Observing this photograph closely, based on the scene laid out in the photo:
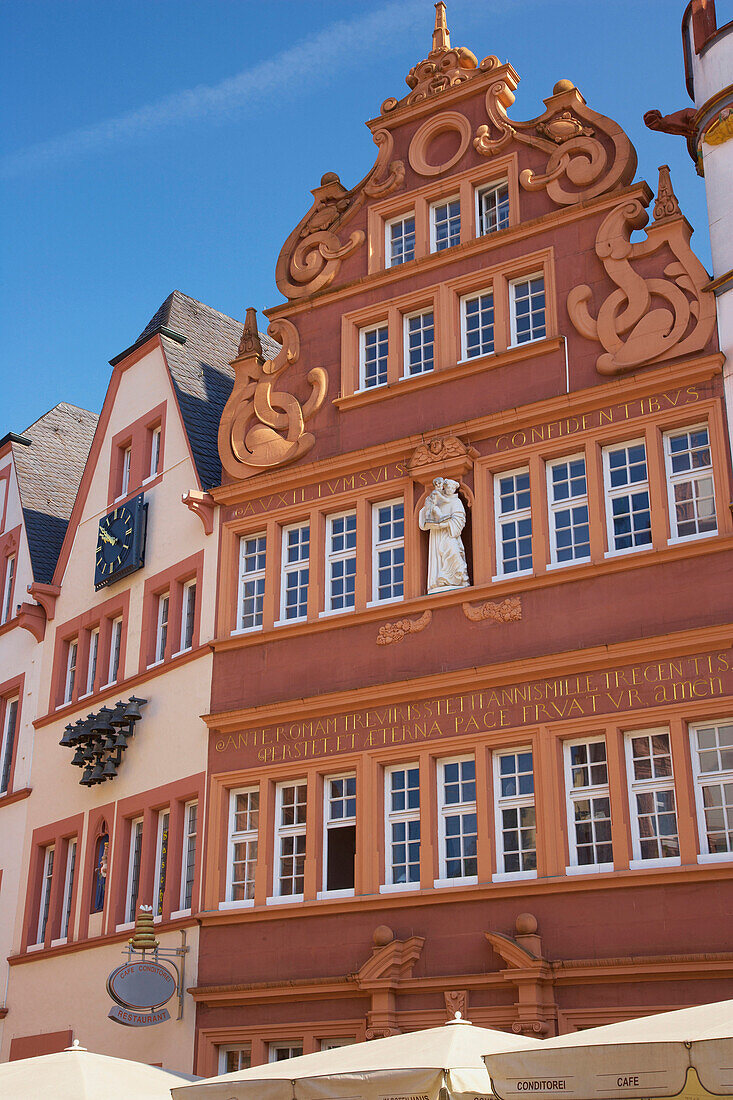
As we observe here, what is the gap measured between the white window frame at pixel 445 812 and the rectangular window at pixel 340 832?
4.10 ft

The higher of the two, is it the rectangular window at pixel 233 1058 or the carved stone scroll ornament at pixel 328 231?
the carved stone scroll ornament at pixel 328 231

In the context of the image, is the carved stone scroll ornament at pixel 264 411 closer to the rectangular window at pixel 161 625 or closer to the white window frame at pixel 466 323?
the white window frame at pixel 466 323

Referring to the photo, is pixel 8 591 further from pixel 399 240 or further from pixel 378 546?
pixel 399 240

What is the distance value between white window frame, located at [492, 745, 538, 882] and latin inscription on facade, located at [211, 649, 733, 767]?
32cm

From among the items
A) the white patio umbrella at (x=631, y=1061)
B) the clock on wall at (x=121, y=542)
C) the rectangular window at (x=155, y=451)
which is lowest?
the white patio umbrella at (x=631, y=1061)

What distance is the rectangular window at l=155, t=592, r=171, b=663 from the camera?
71.1 ft

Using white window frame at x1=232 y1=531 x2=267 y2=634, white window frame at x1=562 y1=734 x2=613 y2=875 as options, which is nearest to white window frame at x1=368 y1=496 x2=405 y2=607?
white window frame at x1=232 y1=531 x2=267 y2=634

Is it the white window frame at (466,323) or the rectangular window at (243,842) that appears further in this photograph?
the white window frame at (466,323)

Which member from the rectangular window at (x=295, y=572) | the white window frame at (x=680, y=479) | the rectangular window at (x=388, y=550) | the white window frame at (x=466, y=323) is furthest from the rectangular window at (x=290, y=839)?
the white window frame at (x=466, y=323)

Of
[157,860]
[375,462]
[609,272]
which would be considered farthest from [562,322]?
[157,860]

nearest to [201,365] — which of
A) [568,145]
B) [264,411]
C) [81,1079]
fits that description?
[264,411]

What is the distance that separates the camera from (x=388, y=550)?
61.9ft

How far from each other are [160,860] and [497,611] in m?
6.48

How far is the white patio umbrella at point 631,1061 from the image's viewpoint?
895 centimetres
